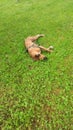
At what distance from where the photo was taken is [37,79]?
3271 mm

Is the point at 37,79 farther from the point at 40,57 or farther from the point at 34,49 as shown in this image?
the point at 34,49

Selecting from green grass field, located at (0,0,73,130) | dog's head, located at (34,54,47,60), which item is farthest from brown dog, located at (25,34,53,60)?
green grass field, located at (0,0,73,130)

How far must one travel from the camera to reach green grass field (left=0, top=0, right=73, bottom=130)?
255 centimetres

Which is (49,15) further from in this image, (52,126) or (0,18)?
(52,126)

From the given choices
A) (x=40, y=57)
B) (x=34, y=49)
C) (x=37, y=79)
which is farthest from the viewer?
(x=34, y=49)

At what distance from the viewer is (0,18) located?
6625 mm

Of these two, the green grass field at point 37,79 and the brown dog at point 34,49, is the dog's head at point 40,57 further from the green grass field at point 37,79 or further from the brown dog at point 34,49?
the green grass field at point 37,79

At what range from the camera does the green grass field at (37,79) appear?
2.55 metres

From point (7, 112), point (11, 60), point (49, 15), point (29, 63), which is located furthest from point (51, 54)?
point (49, 15)

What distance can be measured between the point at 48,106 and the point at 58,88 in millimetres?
470

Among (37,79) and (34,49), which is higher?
(34,49)

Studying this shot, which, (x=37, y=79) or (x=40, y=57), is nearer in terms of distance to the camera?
(x=37, y=79)

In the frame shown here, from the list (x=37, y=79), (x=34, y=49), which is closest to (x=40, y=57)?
(x=34, y=49)

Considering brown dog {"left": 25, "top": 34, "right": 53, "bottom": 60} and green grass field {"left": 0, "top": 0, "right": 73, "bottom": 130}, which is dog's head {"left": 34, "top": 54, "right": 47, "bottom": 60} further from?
green grass field {"left": 0, "top": 0, "right": 73, "bottom": 130}
